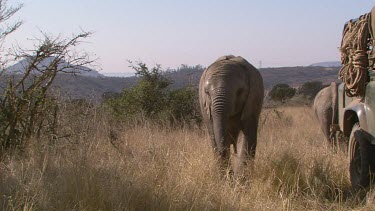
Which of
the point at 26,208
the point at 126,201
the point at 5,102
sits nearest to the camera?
the point at 26,208

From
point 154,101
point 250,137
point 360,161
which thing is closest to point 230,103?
point 250,137

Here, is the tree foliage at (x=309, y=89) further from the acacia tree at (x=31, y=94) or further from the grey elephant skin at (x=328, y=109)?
the acacia tree at (x=31, y=94)

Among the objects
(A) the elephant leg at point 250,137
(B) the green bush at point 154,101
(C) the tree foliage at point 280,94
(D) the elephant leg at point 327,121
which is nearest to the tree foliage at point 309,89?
(C) the tree foliage at point 280,94

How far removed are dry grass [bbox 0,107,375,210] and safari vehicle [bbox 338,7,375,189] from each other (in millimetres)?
441

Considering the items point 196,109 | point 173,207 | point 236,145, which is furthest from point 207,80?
point 196,109

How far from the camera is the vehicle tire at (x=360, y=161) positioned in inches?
265

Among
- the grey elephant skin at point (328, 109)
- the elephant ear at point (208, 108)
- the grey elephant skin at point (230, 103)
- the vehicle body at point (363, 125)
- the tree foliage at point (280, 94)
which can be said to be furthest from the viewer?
the tree foliage at point (280, 94)

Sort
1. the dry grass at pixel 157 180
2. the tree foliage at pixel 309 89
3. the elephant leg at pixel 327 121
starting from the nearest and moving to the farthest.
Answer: the dry grass at pixel 157 180 < the elephant leg at pixel 327 121 < the tree foliage at pixel 309 89

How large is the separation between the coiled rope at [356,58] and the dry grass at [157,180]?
53.3 inches

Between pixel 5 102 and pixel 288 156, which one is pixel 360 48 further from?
pixel 5 102

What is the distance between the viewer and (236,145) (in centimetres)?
832

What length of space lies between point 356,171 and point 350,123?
75 centimetres

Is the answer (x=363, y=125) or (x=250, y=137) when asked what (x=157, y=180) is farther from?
(x=363, y=125)

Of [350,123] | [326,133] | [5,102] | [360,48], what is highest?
[360,48]
